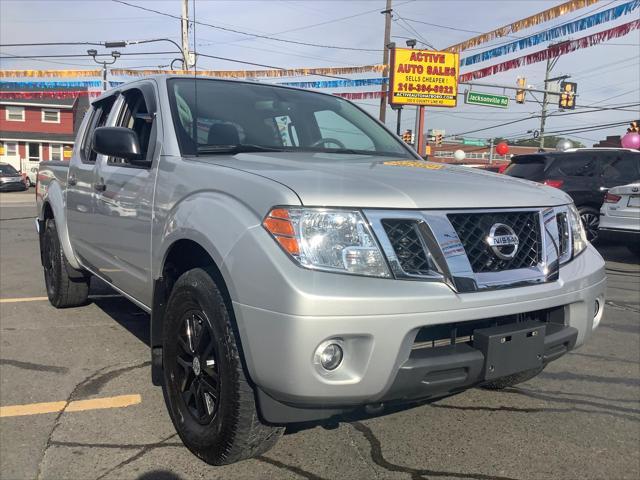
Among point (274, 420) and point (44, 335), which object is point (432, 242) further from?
point (44, 335)

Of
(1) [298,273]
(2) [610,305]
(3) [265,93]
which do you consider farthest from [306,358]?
(2) [610,305]

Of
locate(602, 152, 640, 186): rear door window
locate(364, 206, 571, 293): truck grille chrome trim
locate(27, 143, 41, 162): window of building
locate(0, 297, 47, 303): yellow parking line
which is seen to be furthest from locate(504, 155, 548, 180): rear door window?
locate(27, 143, 41, 162): window of building

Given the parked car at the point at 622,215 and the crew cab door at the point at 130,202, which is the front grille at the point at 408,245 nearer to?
the crew cab door at the point at 130,202

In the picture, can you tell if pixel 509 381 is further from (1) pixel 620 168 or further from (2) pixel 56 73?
(2) pixel 56 73

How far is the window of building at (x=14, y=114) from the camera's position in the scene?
4222cm

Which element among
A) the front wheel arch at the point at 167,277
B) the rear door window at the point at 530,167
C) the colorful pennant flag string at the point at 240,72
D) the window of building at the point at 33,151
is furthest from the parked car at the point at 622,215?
the window of building at the point at 33,151

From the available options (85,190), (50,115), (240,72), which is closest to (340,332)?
(85,190)

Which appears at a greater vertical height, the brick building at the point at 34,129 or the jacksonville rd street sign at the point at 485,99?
the jacksonville rd street sign at the point at 485,99

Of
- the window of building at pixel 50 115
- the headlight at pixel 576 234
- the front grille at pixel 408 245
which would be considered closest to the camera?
the front grille at pixel 408 245

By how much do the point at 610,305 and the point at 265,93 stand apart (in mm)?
4548

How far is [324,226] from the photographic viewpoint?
2164mm

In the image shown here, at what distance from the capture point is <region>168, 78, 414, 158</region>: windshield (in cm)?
321

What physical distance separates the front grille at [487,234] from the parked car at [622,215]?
7281mm

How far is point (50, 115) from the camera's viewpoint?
43344 mm
